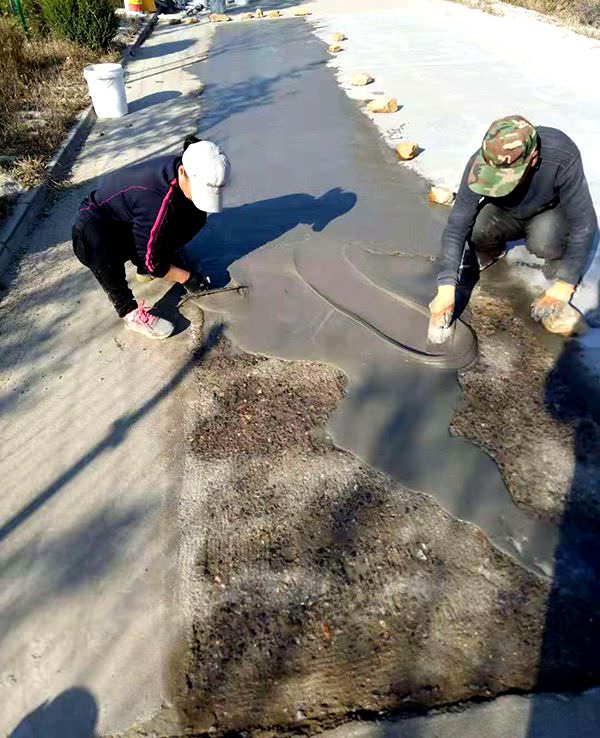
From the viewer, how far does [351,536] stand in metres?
2.22

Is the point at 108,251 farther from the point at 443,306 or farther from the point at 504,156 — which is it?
the point at 504,156

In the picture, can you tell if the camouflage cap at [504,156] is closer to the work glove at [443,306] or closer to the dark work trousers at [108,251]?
the work glove at [443,306]

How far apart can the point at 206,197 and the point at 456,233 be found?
133 cm

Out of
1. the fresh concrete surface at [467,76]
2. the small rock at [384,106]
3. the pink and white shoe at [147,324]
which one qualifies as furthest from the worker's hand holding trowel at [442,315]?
the small rock at [384,106]

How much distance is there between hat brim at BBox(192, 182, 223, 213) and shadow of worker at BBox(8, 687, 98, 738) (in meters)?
2.19

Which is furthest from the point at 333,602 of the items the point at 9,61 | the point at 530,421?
the point at 9,61

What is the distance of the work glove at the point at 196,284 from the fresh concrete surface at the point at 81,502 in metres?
0.17

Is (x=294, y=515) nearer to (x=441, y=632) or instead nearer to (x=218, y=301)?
(x=441, y=632)

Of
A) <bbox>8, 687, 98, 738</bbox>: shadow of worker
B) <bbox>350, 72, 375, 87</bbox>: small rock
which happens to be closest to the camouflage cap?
<bbox>8, 687, 98, 738</bbox>: shadow of worker

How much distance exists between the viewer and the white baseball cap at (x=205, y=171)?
8.91 feet

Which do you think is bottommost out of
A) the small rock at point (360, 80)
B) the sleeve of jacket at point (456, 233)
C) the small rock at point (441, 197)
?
the small rock at point (441, 197)

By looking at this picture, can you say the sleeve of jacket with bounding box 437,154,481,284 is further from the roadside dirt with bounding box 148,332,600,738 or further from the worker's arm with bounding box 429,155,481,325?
the roadside dirt with bounding box 148,332,600,738

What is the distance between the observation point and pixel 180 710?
5.89 feet

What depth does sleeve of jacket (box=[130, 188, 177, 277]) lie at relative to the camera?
2928 mm
